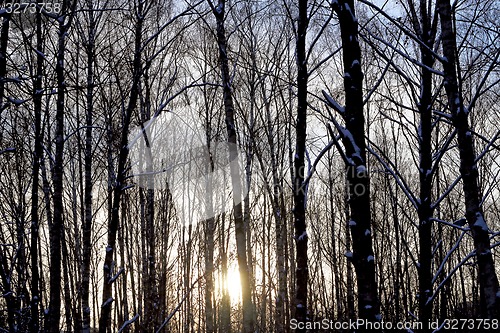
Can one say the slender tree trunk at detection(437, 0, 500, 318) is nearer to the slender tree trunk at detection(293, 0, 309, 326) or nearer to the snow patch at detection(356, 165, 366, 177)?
the snow patch at detection(356, 165, 366, 177)

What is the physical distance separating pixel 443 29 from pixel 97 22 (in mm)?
7265

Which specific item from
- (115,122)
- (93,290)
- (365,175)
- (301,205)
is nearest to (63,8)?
(301,205)

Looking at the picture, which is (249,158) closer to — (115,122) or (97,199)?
(115,122)

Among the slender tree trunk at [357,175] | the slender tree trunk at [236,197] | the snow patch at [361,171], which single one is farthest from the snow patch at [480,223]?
the slender tree trunk at [236,197]

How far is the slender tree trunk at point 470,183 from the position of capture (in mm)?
3779

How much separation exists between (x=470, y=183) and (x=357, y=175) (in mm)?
1380

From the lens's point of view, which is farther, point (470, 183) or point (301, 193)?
point (301, 193)

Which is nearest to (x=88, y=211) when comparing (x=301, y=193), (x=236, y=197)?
(x=236, y=197)

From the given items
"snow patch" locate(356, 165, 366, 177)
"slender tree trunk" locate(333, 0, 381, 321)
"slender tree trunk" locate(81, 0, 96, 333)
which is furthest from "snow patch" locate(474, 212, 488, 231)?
"slender tree trunk" locate(81, 0, 96, 333)

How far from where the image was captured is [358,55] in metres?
3.77

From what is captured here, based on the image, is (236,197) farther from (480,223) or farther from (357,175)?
(480,223)

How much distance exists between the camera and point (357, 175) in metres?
3.50

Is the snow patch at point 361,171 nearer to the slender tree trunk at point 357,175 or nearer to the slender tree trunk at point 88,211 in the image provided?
the slender tree trunk at point 357,175

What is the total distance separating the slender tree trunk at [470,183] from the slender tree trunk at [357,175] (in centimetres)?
112
